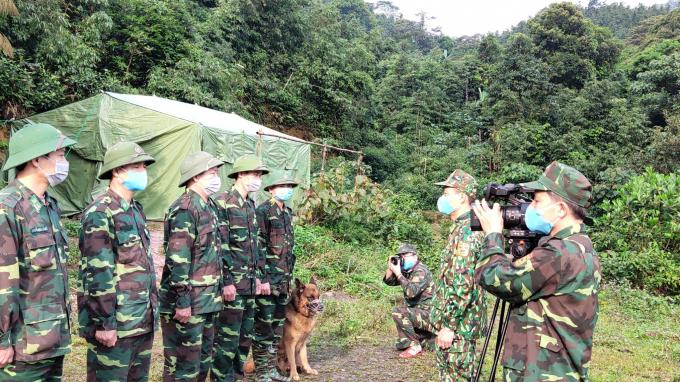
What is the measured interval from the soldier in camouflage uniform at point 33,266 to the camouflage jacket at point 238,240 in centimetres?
155

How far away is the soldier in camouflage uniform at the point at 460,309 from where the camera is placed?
3662mm

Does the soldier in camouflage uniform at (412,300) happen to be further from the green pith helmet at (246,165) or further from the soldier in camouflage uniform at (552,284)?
the soldier in camouflage uniform at (552,284)

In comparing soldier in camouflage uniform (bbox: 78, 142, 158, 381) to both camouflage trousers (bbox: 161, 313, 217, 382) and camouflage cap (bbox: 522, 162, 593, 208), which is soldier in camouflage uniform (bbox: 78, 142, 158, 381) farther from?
camouflage cap (bbox: 522, 162, 593, 208)

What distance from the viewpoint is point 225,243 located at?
4.42m

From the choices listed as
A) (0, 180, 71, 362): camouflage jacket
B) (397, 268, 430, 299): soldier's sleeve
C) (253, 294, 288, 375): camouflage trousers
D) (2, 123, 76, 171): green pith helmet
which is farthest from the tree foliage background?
(0, 180, 71, 362): camouflage jacket

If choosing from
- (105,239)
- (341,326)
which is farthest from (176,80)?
(105,239)

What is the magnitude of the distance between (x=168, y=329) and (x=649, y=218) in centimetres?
1075

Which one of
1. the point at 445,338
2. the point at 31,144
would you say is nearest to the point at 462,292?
the point at 445,338

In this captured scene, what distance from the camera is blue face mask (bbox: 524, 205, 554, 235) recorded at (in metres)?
2.58

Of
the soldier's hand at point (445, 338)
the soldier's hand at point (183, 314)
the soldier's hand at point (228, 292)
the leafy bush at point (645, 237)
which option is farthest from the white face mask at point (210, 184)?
the leafy bush at point (645, 237)

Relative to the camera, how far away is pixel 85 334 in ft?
10.5

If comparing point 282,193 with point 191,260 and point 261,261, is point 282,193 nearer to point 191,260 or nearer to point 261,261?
point 261,261

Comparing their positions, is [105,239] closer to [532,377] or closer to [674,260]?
[532,377]

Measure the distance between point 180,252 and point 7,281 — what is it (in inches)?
51.1
